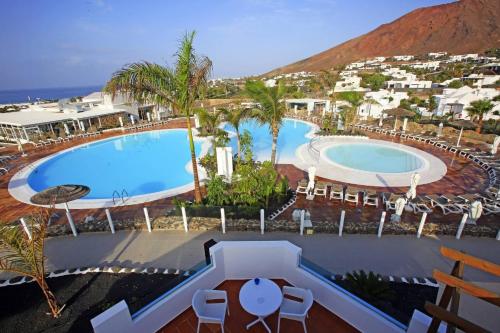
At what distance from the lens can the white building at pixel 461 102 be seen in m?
21.7

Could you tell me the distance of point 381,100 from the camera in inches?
1025

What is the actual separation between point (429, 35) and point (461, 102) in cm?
13812

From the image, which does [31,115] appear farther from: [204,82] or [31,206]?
[204,82]

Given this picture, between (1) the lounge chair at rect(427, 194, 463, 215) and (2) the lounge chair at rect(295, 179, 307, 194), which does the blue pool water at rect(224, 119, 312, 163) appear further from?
(1) the lounge chair at rect(427, 194, 463, 215)

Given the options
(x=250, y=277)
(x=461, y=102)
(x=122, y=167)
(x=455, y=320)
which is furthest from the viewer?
(x=461, y=102)

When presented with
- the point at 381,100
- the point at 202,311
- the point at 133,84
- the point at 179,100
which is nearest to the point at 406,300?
the point at 202,311

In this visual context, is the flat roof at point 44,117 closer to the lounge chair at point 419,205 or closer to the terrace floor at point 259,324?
the terrace floor at point 259,324

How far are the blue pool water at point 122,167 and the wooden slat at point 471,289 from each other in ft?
37.1

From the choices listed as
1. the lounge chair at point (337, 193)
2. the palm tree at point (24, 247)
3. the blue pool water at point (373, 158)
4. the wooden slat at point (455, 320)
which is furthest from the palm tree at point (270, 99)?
the wooden slat at point (455, 320)

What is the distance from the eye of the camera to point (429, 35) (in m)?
124

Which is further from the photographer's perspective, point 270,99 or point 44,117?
point 44,117

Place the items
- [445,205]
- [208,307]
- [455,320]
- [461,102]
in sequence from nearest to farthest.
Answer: [455,320]
[208,307]
[445,205]
[461,102]

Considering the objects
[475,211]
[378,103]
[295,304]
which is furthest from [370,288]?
[378,103]

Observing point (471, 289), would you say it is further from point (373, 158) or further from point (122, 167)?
point (122, 167)
